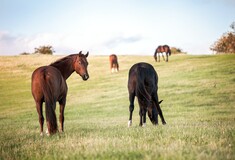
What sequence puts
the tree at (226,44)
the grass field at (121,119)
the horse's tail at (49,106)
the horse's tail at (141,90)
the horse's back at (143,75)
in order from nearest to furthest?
the grass field at (121,119)
the horse's tail at (49,106)
the horse's tail at (141,90)
the horse's back at (143,75)
the tree at (226,44)

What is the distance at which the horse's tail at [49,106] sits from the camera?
816 centimetres

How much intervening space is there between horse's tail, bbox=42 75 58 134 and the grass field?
391 millimetres

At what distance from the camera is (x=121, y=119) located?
20.0 meters

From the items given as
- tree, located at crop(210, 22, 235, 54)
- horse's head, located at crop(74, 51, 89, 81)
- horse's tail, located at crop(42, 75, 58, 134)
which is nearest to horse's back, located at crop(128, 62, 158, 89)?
horse's head, located at crop(74, 51, 89, 81)

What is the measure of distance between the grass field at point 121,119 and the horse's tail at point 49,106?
1.28ft

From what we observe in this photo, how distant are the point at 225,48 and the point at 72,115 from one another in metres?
60.7

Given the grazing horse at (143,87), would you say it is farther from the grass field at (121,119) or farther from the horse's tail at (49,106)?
the horse's tail at (49,106)

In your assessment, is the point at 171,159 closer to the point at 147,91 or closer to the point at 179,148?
the point at 179,148

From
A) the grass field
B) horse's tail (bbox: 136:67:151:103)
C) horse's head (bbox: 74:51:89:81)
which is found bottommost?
the grass field

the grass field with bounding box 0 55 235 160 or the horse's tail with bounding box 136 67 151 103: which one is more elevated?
the horse's tail with bounding box 136 67 151 103

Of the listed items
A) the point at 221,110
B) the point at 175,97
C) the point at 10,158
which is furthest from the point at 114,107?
the point at 10,158

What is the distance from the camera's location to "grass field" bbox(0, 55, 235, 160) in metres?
5.23

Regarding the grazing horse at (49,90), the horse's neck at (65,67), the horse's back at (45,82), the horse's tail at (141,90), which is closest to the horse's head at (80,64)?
the horse's neck at (65,67)

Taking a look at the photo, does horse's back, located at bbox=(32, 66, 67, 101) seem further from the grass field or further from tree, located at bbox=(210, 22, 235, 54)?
tree, located at bbox=(210, 22, 235, 54)
